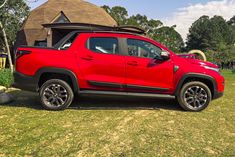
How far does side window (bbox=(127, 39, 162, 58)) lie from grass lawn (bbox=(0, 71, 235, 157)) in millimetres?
1272

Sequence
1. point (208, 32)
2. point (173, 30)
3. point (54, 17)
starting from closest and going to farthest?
1. point (54, 17)
2. point (173, 30)
3. point (208, 32)

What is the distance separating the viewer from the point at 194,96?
6.68m

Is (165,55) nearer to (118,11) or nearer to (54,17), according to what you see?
(54,17)

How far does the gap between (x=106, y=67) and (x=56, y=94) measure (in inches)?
50.7

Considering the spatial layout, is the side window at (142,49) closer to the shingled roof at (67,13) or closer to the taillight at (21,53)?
the taillight at (21,53)

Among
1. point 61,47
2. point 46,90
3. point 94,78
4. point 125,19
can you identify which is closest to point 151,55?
point 94,78

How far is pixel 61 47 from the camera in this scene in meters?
6.62

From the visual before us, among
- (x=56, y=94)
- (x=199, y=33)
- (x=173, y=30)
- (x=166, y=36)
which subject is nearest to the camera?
(x=56, y=94)

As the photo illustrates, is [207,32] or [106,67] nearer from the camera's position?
[106,67]

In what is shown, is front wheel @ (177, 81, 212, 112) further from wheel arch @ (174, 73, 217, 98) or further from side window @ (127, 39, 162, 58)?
side window @ (127, 39, 162, 58)

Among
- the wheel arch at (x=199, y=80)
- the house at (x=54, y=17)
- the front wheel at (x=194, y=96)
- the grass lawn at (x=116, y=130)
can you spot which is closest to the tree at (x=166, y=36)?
the house at (x=54, y=17)

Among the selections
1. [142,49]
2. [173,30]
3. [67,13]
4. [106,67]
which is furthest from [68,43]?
[173,30]

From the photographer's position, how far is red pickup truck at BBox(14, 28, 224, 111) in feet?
21.3

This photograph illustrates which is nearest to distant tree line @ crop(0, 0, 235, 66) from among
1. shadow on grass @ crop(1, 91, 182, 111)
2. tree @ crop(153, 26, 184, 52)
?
tree @ crop(153, 26, 184, 52)
